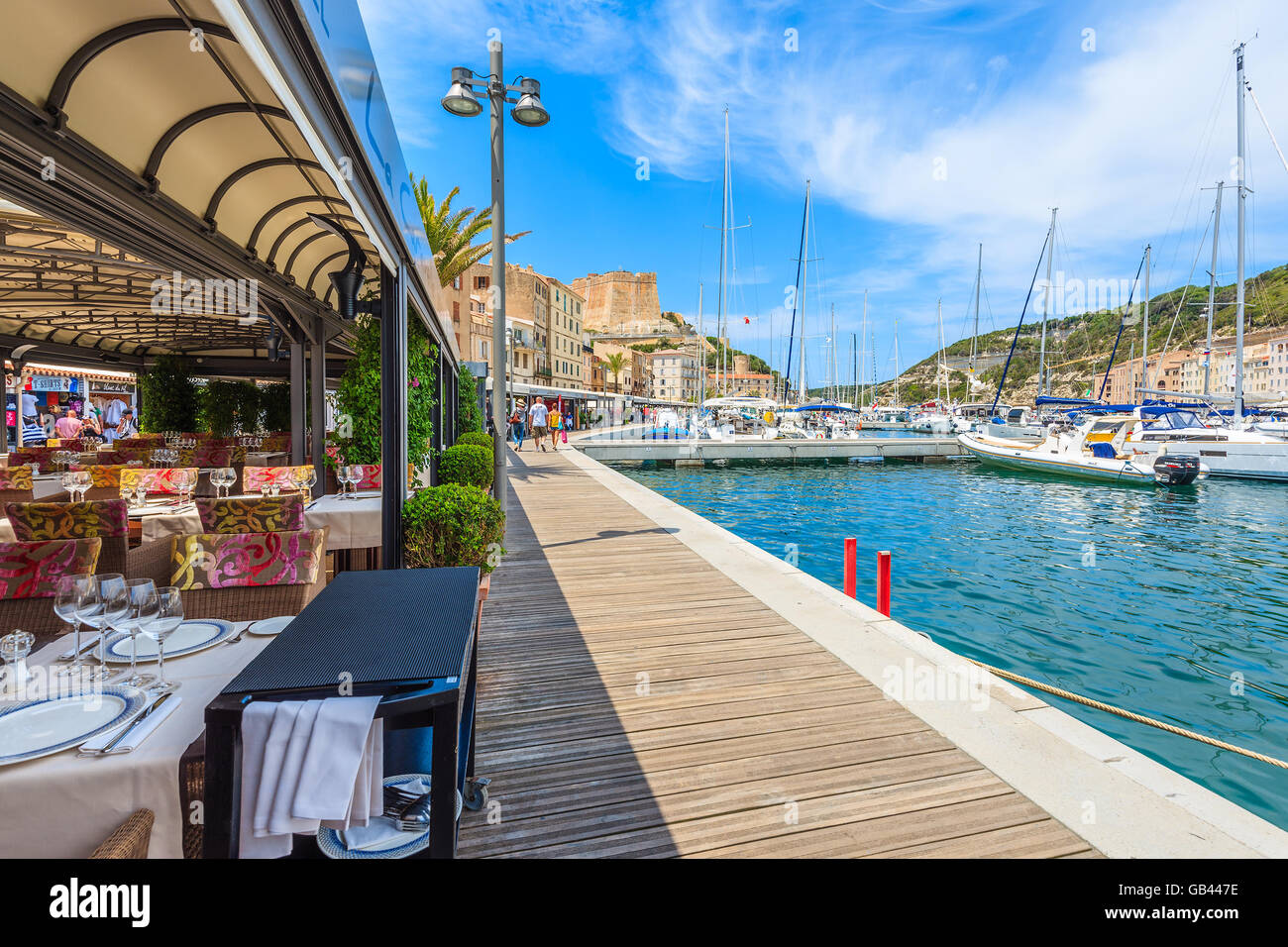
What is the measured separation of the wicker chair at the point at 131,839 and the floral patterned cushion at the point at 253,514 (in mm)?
3095

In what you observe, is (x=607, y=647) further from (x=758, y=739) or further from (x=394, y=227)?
(x=394, y=227)

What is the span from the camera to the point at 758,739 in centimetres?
319

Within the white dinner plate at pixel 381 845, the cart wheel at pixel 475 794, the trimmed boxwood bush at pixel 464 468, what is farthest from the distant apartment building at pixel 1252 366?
the white dinner plate at pixel 381 845

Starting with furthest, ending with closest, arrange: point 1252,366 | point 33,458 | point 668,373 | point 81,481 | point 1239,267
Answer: point 668,373
point 1252,366
point 1239,267
point 33,458
point 81,481

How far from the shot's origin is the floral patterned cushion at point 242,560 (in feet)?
11.2

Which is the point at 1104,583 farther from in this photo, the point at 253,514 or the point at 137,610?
the point at 137,610

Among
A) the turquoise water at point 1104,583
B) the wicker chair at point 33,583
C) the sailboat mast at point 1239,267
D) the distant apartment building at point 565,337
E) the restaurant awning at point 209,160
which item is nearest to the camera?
the restaurant awning at point 209,160

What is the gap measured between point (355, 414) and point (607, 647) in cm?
355

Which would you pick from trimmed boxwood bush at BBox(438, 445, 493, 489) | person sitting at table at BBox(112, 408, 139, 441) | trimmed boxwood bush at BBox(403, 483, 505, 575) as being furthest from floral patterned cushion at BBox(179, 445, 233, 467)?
person sitting at table at BBox(112, 408, 139, 441)

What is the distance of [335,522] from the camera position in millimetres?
5434

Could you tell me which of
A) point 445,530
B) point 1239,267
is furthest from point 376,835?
point 1239,267

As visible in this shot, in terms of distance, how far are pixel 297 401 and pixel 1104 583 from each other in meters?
12.8

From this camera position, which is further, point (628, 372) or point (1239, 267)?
point (628, 372)

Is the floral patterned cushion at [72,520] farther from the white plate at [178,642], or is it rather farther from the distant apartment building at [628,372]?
the distant apartment building at [628,372]
